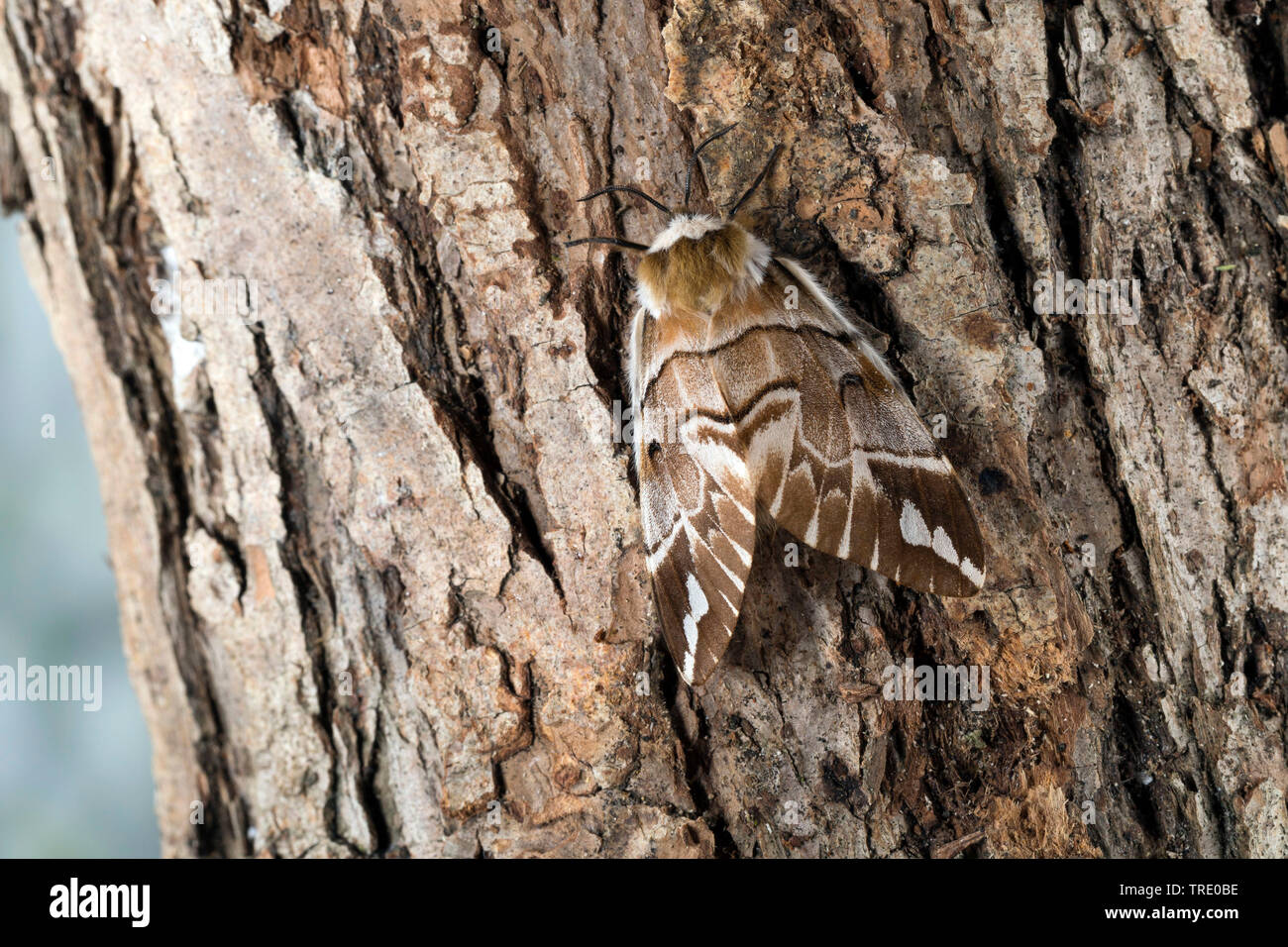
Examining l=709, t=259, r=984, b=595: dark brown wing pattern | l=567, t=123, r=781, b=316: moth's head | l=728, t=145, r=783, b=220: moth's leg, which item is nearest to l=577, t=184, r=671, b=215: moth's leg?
l=567, t=123, r=781, b=316: moth's head

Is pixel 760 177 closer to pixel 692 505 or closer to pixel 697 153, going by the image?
pixel 697 153

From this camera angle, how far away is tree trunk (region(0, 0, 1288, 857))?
4.97 ft

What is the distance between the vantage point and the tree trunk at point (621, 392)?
151 cm

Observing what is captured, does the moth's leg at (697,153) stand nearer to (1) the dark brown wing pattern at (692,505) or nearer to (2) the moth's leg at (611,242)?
(2) the moth's leg at (611,242)

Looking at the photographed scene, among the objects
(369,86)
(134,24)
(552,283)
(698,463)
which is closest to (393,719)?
(698,463)

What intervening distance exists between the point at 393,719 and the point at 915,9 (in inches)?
71.5

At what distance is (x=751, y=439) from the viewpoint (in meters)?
1.63

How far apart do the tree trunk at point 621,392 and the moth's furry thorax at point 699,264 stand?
0.27 feet

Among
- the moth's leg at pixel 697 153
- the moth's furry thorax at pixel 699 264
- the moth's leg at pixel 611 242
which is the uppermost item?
the moth's leg at pixel 697 153

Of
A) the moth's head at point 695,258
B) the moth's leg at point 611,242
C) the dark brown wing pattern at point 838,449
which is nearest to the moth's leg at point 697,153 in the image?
the moth's head at point 695,258

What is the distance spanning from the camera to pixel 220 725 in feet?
6.59

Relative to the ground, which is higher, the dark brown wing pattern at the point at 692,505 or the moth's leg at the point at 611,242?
the moth's leg at the point at 611,242

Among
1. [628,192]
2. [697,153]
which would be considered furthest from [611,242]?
[697,153]
